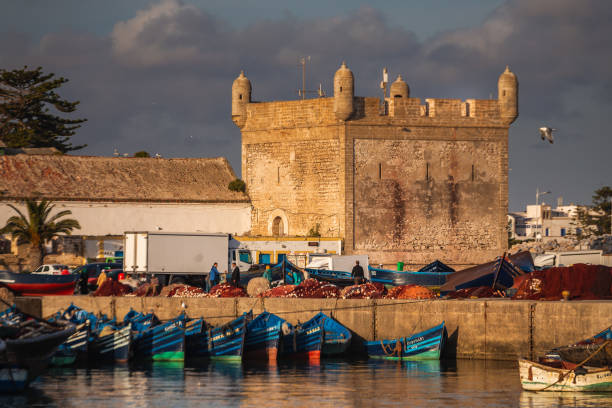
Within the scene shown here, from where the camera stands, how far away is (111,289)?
32688 mm

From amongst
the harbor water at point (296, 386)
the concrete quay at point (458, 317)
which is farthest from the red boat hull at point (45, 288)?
the harbor water at point (296, 386)

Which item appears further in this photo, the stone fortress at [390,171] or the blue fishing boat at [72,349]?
the stone fortress at [390,171]

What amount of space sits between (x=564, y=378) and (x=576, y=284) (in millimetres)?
5844

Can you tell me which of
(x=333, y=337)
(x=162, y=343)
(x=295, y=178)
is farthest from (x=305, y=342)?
(x=295, y=178)

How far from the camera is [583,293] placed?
91.6ft

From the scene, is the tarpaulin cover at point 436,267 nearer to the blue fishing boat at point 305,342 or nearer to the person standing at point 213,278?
the person standing at point 213,278

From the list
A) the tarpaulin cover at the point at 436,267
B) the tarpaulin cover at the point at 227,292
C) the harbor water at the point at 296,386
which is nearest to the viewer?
the harbor water at the point at 296,386

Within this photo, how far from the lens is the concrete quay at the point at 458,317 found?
85.3 feet

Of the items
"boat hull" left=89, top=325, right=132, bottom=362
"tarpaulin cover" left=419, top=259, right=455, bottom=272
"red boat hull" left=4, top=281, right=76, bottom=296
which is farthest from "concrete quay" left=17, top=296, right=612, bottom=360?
"tarpaulin cover" left=419, top=259, right=455, bottom=272

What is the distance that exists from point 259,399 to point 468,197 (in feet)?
92.2

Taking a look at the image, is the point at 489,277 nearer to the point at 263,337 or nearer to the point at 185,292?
the point at 185,292

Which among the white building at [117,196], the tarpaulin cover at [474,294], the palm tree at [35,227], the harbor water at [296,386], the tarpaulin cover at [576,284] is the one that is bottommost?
the harbor water at [296,386]

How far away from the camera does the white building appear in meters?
49.2

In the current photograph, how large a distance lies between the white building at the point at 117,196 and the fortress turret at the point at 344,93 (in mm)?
7078
